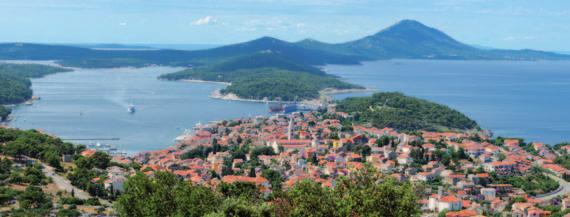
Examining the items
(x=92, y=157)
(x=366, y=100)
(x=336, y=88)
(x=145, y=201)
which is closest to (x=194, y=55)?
(x=336, y=88)

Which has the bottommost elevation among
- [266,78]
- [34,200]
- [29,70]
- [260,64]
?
[29,70]

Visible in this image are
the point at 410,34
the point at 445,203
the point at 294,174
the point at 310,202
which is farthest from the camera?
the point at 410,34

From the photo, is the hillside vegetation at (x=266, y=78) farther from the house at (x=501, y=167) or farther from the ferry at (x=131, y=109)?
the house at (x=501, y=167)

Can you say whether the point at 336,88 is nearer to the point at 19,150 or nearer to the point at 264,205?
the point at 19,150

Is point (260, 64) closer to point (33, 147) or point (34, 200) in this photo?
point (33, 147)

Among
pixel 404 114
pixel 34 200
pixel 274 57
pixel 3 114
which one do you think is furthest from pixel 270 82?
pixel 34 200

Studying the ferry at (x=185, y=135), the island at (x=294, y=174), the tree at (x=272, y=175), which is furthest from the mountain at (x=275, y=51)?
the tree at (x=272, y=175)

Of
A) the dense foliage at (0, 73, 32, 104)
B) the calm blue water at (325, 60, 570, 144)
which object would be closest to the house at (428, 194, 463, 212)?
the calm blue water at (325, 60, 570, 144)
